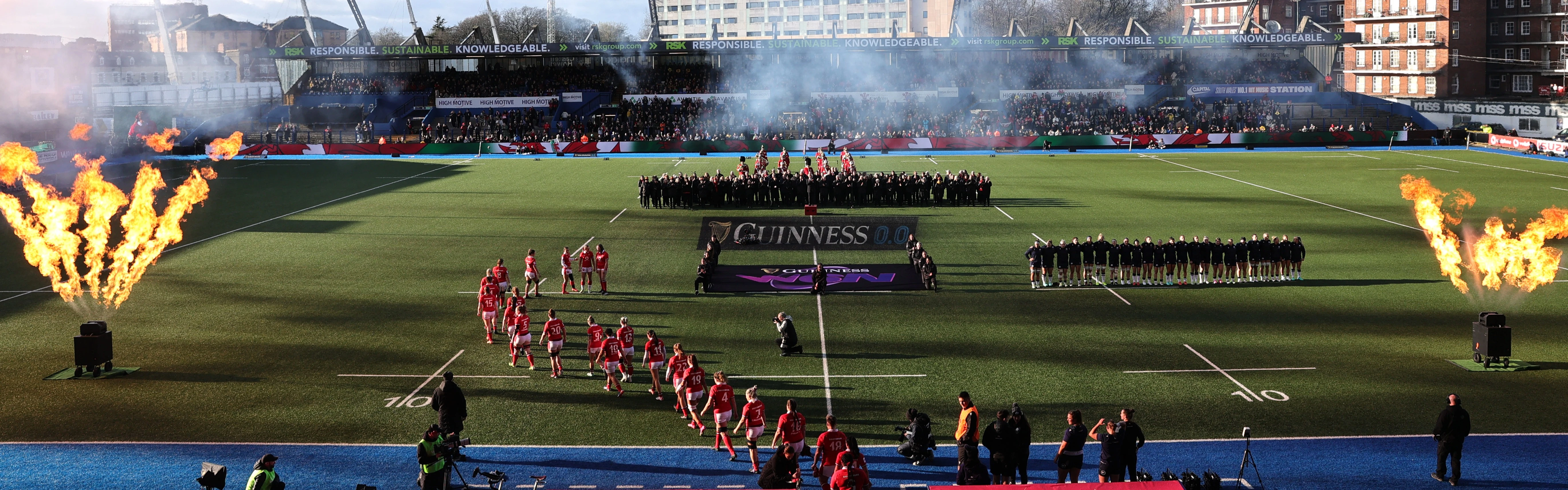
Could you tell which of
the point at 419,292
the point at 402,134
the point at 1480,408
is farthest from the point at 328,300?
the point at 402,134

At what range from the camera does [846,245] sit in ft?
98.4

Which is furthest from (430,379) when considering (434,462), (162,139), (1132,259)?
(162,139)

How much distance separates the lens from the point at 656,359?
16625mm

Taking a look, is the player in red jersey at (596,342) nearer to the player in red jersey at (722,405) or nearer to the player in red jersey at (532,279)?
the player in red jersey at (722,405)

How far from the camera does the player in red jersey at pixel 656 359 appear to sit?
16.6m

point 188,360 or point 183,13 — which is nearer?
point 188,360

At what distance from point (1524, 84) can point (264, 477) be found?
10091 cm

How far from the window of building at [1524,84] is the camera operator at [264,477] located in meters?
100

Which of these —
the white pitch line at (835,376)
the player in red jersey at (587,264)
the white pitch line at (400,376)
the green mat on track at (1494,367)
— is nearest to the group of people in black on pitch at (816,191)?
the player in red jersey at (587,264)

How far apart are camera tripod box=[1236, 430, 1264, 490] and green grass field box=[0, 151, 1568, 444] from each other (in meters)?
0.95

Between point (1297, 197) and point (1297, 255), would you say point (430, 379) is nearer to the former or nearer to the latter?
point (1297, 255)

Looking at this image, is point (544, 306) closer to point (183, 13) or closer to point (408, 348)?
point (408, 348)

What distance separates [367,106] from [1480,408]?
76043 mm

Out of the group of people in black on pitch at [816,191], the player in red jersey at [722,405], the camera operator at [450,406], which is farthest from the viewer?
the group of people in black on pitch at [816,191]
